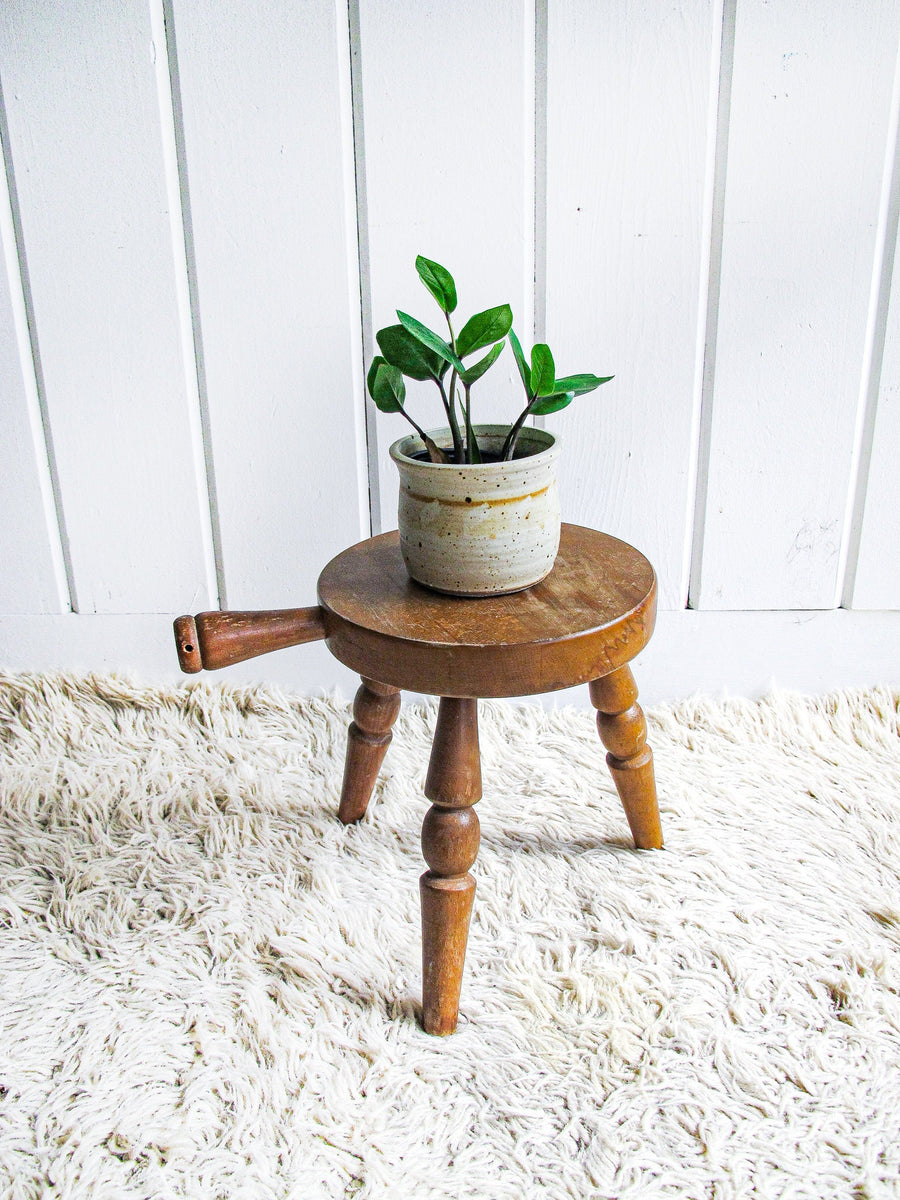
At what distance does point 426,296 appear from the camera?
2.80 feet

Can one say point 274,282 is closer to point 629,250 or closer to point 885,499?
point 629,250

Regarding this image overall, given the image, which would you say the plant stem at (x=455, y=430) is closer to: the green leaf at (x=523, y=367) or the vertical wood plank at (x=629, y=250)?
the green leaf at (x=523, y=367)

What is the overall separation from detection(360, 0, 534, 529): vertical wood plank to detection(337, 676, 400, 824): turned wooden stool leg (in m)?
0.28

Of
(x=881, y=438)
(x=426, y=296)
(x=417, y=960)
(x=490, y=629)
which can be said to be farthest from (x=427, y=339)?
(x=881, y=438)

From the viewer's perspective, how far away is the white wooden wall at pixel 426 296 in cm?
78

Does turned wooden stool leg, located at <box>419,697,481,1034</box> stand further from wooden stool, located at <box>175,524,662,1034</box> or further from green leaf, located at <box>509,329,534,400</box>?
green leaf, located at <box>509,329,534,400</box>

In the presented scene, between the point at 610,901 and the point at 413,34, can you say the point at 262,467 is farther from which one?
the point at 610,901

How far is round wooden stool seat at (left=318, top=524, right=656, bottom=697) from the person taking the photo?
561mm

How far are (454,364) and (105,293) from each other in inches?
17.7

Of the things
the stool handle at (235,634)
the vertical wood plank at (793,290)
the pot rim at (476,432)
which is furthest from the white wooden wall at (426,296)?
the stool handle at (235,634)

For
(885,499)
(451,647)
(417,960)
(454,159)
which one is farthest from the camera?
(885,499)

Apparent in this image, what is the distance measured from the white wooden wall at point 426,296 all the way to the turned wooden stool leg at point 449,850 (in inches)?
14.6

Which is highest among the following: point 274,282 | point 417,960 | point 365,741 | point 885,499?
point 274,282

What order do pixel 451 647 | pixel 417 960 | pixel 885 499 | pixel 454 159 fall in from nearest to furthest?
pixel 451 647 → pixel 417 960 → pixel 454 159 → pixel 885 499
